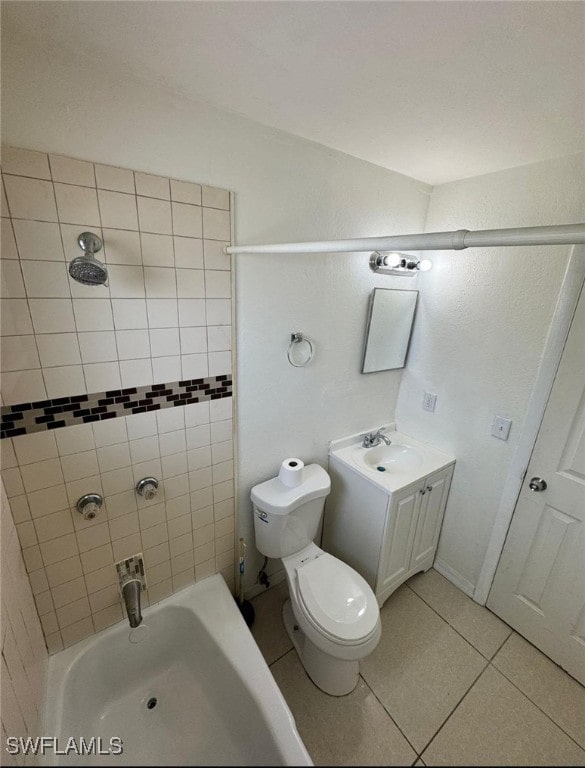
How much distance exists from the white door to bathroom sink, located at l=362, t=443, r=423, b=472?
52 centimetres

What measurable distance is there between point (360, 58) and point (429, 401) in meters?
1.56

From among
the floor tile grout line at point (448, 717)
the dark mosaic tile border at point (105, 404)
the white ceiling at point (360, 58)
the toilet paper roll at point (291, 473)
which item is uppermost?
the white ceiling at point (360, 58)

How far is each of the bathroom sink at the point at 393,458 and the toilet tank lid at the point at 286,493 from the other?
347 mm

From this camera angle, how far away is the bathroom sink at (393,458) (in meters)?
1.78

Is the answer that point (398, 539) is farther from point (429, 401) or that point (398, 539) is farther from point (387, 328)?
point (387, 328)

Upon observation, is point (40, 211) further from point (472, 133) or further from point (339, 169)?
point (472, 133)

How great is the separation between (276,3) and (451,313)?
142 cm

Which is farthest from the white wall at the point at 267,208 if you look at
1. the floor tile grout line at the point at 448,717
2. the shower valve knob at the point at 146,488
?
the floor tile grout line at the point at 448,717

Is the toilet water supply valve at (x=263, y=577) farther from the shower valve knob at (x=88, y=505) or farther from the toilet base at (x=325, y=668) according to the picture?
the shower valve knob at (x=88, y=505)

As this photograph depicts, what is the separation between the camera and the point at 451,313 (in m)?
1.66

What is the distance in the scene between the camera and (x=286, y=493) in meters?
1.45

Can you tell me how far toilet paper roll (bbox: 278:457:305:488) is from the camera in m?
1.46

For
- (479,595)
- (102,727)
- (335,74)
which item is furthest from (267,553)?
(335,74)

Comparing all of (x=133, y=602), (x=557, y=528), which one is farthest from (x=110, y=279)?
(x=557, y=528)
